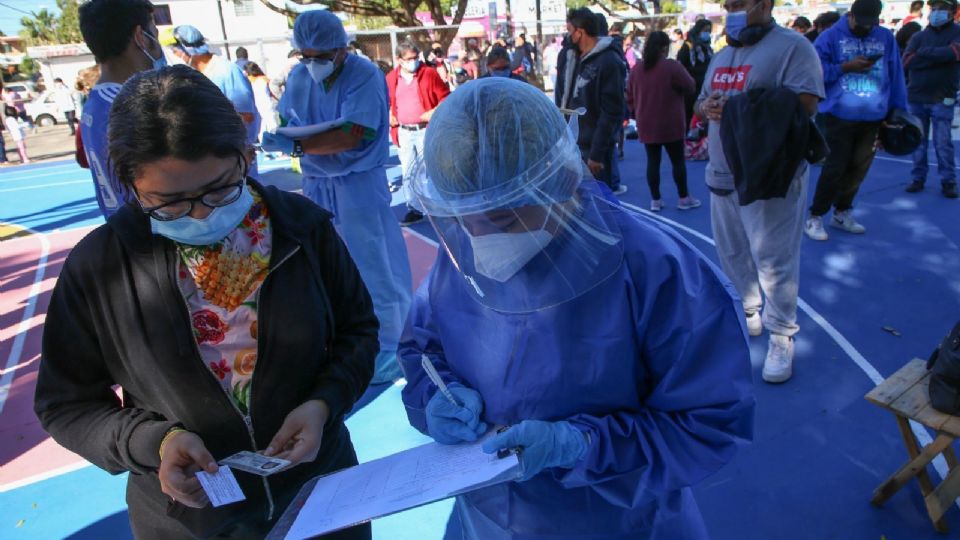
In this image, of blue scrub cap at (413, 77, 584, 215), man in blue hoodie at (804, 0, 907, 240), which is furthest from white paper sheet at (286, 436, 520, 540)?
man in blue hoodie at (804, 0, 907, 240)

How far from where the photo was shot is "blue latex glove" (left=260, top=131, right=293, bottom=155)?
3.49 meters

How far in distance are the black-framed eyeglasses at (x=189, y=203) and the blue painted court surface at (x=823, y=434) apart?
194 centimetres

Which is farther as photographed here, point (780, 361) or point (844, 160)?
point (844, 160)

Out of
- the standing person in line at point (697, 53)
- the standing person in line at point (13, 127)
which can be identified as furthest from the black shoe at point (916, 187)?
the standing person in line at point (13, 127)

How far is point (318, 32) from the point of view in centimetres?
340

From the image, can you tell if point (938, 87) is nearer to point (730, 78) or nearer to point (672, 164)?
point (672, 164)

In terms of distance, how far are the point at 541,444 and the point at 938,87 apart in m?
7.33

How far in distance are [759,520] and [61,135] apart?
26666 mm

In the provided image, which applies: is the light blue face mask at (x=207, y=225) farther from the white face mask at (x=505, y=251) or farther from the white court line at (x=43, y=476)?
the white court line at (x=43, y=476)

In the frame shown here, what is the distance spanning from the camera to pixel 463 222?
4.14 feet

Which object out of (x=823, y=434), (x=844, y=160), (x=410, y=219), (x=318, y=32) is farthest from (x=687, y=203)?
(x=318, y=32)

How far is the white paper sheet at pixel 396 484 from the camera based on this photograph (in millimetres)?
1105

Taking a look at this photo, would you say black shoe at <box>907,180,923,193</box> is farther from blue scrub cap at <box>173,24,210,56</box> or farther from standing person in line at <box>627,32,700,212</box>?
blue scrub cap at <box>173,24,210,56</box>

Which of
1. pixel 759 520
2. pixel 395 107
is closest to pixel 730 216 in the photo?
pixel 759 520
